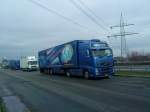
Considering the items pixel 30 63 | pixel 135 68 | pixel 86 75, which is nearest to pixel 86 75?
pixel 86 75

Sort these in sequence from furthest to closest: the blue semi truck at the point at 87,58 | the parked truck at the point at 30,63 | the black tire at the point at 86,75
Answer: the parked truck at the point at 30,63
the black tire at the point at 86,75
the blue semi truck at the point at 87,58

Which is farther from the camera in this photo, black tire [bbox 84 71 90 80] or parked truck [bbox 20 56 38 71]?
parked truck [bbox 20 56 38 71]

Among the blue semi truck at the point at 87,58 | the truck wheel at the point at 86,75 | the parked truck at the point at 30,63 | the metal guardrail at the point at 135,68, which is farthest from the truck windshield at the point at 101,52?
the parked truck at the point at 30,63

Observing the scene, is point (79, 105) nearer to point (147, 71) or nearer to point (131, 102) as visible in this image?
point (131, 102)

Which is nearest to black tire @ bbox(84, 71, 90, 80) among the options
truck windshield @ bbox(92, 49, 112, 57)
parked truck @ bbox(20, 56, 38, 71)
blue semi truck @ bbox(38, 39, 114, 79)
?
blue semi truck @ bbox(38, 39, 114, 79)

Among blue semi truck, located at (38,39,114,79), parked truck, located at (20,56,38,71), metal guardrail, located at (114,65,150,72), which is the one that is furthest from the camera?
parked truck, located at (20,56,38,71)

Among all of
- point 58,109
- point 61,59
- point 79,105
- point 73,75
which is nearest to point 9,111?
point 58,109

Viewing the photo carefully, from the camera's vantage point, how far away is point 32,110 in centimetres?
1209

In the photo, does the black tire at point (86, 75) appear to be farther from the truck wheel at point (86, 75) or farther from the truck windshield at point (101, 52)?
the truck windshield at point (101, 52)

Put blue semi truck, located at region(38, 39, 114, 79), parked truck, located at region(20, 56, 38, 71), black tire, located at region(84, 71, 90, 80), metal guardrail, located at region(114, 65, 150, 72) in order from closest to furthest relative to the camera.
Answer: blue semi truck, located at region(38, 39, 114, 79) < black tire, located at region(84, 71, 90, 80) < metal guardrail, located at region(114, 65, 150, 72) < parked truck, located at region(20, 56, 38, 71)

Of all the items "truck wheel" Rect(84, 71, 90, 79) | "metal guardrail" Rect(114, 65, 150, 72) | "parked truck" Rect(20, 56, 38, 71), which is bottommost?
"truck wheel" Rect(84, 71, 90, 79)

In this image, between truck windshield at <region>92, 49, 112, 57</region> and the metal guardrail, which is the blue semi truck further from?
the metal guardrail

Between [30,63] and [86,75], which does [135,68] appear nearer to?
[86,75]

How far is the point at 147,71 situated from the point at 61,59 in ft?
35.5
